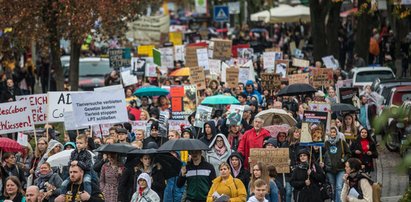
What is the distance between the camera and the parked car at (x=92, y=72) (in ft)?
120

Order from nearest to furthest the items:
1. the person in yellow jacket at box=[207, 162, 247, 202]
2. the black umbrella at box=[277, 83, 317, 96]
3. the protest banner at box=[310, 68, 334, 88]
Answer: the person in yellow jacket at box=[207, 162, 247, 202], the black umbrella at box=[277, 83, 317, 96], the protest banner at box=[310, 68, 334, 88]

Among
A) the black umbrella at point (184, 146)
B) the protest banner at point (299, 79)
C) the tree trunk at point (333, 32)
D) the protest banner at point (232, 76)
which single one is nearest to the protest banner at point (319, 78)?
the protest banner at point (299, 79)

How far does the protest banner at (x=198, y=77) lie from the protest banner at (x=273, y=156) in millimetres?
12352

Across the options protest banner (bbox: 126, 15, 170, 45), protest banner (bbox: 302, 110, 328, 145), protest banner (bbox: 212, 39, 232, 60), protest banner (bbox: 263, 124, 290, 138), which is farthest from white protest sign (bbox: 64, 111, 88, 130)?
protest banner (bbox: 126, 15, 170, 45)

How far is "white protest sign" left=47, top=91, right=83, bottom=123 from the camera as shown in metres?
19.5

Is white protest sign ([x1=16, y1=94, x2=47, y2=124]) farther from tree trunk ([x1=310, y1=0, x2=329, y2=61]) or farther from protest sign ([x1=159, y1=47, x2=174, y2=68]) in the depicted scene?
tree trunk ([x1=310, y1=0, x2=329, y2=61])

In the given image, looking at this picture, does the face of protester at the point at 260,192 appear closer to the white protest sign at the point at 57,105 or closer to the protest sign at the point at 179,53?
the white protest sign at the point at 57,105

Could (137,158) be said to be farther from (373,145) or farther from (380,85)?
(380,85)

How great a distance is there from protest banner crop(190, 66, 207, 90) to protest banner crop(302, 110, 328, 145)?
36.0ft

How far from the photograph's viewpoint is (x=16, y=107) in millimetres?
18406

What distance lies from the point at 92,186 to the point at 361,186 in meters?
2.97

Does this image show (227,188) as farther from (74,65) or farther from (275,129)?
(74,65)

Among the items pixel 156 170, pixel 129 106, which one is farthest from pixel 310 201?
pixel 129 106

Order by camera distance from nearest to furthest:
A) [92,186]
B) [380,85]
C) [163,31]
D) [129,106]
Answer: [92,186] < [129,106] < [380,85] < [163,31]
